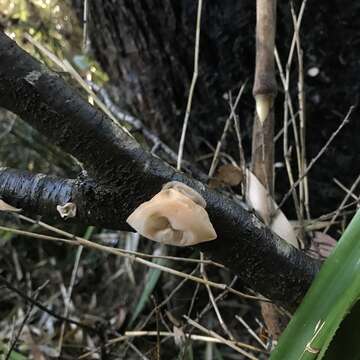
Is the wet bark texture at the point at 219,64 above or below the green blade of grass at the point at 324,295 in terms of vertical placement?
above

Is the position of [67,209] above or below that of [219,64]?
below

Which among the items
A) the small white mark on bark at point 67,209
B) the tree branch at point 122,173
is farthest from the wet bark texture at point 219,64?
the small white mark on bark at point 67,209

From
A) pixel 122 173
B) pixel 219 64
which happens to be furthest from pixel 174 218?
pixel 219 64

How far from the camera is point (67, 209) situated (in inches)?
19.3

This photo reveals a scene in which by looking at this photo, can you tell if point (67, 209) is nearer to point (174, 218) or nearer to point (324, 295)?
point (174, 218)

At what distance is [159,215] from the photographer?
44 cm

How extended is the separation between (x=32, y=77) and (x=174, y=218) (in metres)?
0.15

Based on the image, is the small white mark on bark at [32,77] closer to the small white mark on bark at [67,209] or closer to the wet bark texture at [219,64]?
the small white mark on bark at [67,209]

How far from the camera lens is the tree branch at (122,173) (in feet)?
1.30

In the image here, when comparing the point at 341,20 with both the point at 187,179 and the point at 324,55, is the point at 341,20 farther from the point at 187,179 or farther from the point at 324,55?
the point at 187,179

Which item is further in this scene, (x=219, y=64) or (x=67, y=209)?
(x=219, y=64)

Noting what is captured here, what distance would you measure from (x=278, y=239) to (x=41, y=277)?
877 mm

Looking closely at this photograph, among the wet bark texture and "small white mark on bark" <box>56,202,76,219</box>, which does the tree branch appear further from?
the wet bark texture

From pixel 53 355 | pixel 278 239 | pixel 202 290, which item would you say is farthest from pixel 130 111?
pixel 278 239
